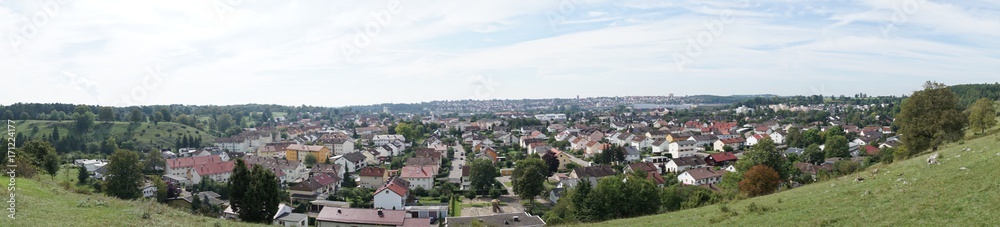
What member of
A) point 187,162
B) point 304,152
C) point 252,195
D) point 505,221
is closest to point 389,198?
point 505,221

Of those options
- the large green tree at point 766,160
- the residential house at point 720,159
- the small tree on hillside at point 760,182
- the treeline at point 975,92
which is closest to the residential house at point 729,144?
the residential house at point 720,159

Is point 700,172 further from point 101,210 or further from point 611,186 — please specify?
point 101,210

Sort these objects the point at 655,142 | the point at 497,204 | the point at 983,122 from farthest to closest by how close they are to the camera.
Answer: the point at 655,142 → the point at 497,204 → the point at 983,122

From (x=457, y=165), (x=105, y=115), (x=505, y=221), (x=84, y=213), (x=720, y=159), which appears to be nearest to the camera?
(x=84, y=213)

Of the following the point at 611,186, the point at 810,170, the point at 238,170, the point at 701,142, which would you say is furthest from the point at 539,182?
the point at 701,142

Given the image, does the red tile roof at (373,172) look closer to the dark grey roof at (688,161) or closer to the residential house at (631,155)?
the dark grey roof at (688,161)

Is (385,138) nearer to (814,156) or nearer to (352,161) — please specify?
(352,161)

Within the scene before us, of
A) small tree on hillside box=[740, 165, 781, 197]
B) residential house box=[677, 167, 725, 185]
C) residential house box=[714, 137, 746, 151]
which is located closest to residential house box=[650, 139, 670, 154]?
residential house box=[714, 137, 746, 151]
